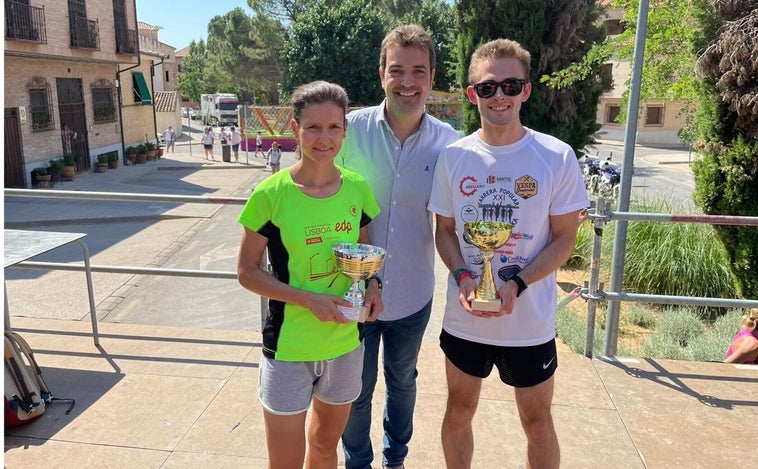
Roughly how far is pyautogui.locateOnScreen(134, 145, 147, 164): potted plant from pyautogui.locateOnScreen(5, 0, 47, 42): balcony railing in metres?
7.67

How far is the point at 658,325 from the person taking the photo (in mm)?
6859

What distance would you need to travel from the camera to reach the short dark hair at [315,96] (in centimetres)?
217

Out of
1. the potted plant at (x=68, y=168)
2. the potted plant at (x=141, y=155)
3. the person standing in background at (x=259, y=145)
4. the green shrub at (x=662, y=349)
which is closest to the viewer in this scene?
the green shrub at (x=662, y=349)

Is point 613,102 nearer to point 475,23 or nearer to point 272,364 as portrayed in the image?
point 475,23

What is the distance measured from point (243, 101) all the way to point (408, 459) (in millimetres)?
65732

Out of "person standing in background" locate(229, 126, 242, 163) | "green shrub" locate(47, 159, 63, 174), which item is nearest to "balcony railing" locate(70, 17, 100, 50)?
"green shrub" locate(47, 159, 63, 174)

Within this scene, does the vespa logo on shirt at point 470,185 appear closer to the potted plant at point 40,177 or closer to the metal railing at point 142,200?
the metal railing at point 142,200

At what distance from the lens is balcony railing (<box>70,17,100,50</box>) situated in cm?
2156

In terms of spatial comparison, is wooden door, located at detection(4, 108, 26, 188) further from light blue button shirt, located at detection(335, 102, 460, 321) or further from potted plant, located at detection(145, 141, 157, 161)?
light blue button shirt, located at detection(335, 102, 460, 321)

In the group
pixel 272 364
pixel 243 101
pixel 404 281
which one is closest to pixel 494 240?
pixel 404 281

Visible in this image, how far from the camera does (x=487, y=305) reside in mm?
2225

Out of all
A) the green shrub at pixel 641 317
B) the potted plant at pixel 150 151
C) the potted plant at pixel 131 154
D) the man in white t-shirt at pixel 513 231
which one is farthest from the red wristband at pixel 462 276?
the potted plant at pixel 150 151

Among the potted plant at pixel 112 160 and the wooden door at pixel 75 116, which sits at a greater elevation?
the wooden door at pixel 75 116

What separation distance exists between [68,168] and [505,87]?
21.3 m
